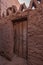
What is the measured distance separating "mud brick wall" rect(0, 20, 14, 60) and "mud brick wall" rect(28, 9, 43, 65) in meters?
0.98

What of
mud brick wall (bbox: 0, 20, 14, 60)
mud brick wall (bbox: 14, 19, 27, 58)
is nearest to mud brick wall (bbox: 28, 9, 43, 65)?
mud brick wall (bbox: 14, 19, 27, 58)

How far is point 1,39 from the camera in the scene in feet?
12.5

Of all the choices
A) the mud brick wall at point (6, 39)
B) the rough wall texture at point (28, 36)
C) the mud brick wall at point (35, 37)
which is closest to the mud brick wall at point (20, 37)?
the rough wall texture at point (28, 36)

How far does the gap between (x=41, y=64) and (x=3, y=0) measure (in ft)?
12.0

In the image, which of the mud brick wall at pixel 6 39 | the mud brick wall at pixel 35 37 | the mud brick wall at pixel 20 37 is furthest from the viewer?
the mud brick wall at pixel 6 39

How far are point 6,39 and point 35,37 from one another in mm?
1445

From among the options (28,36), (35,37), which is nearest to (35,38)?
(35,37)

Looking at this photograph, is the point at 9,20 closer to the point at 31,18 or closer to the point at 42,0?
the point at 31,18

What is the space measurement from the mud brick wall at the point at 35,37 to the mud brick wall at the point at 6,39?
3.22ft

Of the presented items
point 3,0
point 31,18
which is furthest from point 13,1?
point 31,18

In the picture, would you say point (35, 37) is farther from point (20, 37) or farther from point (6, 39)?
point (6, 39)

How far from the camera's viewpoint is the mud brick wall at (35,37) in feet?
7.88

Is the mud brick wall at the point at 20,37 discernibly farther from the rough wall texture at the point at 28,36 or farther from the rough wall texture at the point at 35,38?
the rough wall texture at the point at 35,38

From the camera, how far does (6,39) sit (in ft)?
11.6
